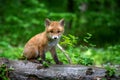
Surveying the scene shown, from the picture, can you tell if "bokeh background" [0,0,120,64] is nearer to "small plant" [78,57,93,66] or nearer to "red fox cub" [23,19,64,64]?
"small plant" [78,57,93,66]

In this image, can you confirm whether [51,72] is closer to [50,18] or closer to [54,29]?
[54,29]

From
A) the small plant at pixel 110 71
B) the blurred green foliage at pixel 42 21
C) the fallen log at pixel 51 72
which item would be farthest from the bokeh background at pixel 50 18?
the small plant at pixel 110 71

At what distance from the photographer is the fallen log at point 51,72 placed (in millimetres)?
7273

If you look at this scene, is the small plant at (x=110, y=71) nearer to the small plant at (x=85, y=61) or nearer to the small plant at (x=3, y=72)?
the small plant at (x=85, y=61)

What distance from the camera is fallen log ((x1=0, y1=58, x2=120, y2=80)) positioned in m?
7.27

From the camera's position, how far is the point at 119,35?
17.0 meters

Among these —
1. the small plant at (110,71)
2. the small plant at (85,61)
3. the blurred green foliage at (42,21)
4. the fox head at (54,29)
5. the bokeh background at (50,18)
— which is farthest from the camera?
the blurred green foliage at (42,21)

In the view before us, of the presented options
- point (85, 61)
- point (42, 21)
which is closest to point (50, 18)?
point (42, 21)

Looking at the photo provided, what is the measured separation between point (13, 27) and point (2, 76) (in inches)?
427

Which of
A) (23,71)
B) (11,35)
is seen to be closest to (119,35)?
(11,35)

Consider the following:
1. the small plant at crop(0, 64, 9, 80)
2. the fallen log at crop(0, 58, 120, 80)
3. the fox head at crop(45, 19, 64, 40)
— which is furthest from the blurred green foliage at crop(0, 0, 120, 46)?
the small plant at crop(0, 64, 9, 80)

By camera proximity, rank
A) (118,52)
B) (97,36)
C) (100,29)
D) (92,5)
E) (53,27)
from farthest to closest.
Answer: (92,5) < (100,29) < (97,36) < (118,52) < (53,27)

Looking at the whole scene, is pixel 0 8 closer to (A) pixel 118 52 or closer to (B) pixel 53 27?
(A) pixel 118 52

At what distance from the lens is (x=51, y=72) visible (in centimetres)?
743
